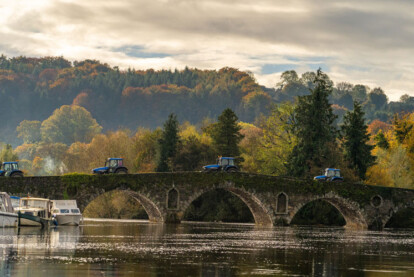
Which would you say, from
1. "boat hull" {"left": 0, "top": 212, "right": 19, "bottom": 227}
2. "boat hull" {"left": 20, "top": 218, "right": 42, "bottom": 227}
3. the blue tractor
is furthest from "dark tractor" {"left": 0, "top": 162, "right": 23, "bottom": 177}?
the blue tractor

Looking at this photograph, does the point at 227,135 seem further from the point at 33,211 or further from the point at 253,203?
the point at 33,211

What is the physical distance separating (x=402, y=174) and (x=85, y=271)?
7645 cm

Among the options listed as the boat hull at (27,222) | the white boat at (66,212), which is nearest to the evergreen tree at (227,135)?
the white boat at (66,212)

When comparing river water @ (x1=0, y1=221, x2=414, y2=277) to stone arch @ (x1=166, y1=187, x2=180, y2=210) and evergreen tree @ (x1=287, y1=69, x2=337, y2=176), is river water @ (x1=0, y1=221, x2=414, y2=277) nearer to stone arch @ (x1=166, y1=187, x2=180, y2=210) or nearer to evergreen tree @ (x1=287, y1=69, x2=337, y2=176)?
stone arch @ (x1=166, y1=187, x2=180, y2=210)

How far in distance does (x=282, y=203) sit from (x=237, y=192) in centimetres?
458

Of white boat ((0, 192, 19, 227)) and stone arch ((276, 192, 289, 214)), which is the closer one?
white boat ((0, 192, 19, 227))

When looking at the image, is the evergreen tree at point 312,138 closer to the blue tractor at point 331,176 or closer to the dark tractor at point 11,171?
the blue tractor at point 331,176

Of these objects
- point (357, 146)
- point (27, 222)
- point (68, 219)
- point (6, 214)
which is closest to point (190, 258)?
point (6, 214)

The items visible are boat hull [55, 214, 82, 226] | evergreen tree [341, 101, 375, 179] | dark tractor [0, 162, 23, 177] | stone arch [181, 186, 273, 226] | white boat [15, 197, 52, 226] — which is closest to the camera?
white boat [15, 197, 52, 226]

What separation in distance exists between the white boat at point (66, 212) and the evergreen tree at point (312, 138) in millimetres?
30530

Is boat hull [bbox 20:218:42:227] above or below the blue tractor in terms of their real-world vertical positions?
below

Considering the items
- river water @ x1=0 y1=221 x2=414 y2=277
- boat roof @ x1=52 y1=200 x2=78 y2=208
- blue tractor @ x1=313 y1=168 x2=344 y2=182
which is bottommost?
river water @ x1=0 y1=221 x2=414 y2=277

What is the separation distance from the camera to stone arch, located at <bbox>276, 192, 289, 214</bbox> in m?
78.9

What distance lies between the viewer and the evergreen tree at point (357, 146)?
92812 mm
